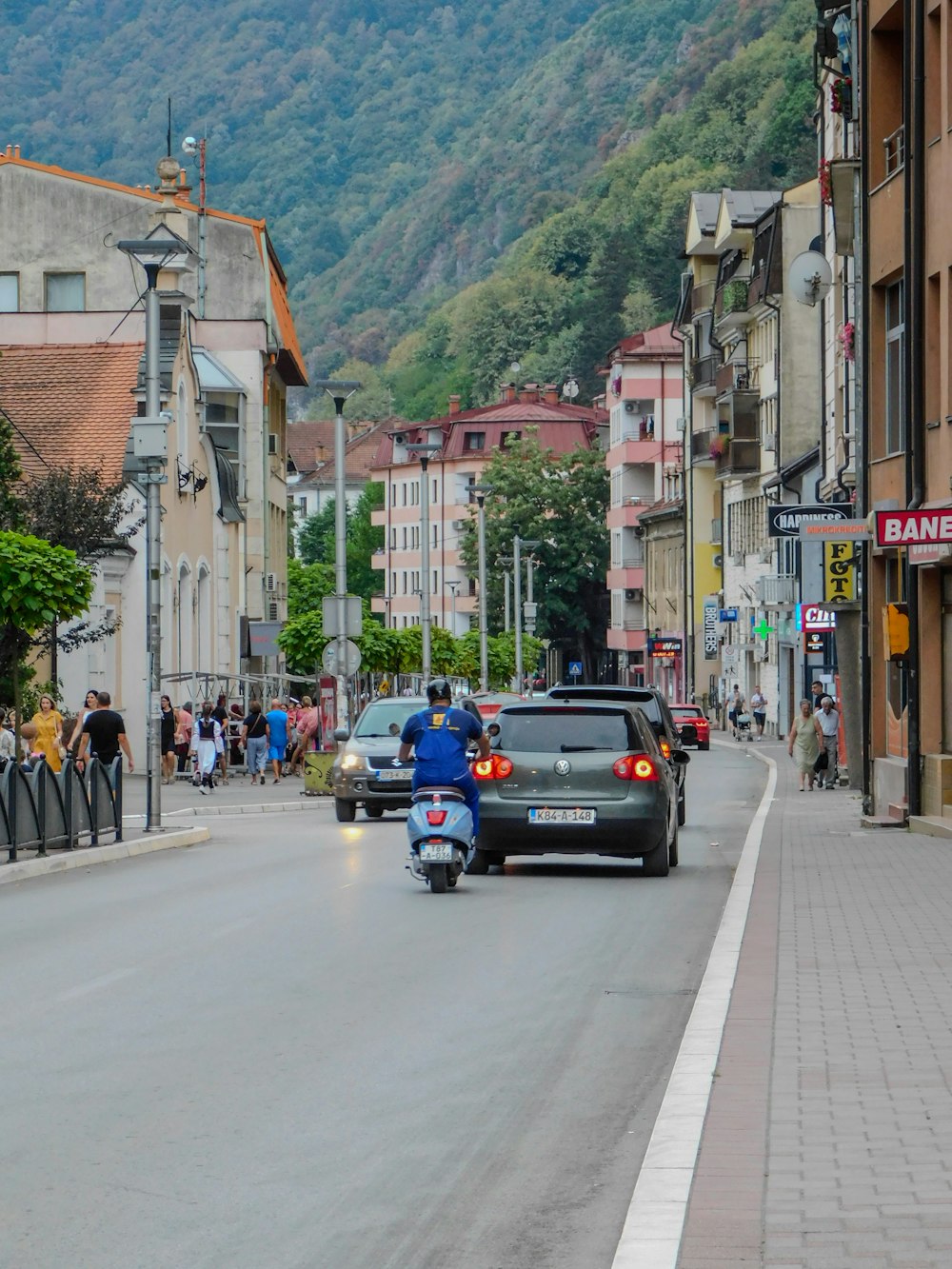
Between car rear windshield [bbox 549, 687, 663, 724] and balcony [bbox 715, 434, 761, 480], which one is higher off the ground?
balcony [bbox 715, 434, 761, 480]

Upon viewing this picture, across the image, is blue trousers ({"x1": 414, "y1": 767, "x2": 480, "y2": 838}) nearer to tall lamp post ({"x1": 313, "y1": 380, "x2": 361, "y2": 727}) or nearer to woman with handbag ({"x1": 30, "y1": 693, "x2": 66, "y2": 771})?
woman with handbag ({"x1": 30, "y1": 693, "x2": 66, "y2": 771})

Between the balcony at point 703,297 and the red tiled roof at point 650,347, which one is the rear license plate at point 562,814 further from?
the red tiled roof at point 650,347

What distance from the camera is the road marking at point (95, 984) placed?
11.7 metres

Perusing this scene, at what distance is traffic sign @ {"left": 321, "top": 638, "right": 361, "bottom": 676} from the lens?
143ft

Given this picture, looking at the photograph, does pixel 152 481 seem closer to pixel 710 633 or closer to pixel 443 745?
pixel 443 745

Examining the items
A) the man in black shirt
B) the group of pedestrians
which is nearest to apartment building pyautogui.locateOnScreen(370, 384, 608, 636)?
the group of pedestrians

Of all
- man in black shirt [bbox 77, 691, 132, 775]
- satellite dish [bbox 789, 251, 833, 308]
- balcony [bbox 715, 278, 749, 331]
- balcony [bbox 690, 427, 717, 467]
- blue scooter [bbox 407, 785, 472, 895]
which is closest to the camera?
blue scooter [bbox 407, 785, 472, 895]

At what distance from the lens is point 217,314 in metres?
68.5

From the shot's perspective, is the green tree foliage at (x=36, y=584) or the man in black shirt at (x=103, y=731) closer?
the green tree foliage at (x=36, y=584)

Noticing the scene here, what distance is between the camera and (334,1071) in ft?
31.0

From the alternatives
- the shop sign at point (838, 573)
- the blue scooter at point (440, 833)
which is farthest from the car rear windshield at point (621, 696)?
the shop sign at point (838, 573)

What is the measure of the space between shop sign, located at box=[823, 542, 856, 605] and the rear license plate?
51.7ft

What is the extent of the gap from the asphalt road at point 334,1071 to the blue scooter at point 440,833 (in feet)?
0.90

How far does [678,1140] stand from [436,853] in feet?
35.8
